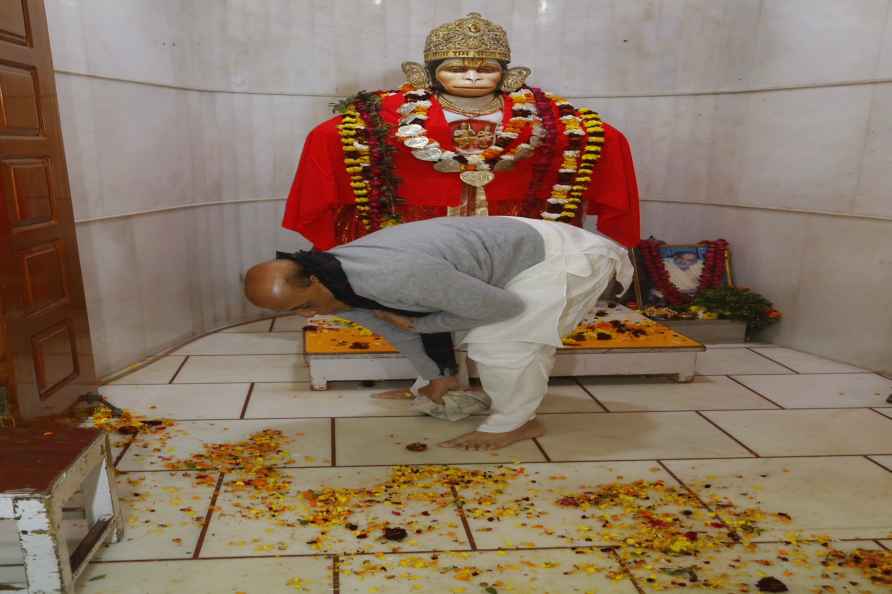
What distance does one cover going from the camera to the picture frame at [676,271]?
4.38m

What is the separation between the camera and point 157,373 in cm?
338

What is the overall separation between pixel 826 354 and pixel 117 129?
149 inches

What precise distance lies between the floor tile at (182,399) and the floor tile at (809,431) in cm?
202

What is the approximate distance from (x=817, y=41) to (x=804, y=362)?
1706 mm

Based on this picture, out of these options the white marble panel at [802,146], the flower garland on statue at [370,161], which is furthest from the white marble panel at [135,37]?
the white marble panel at [802,146]

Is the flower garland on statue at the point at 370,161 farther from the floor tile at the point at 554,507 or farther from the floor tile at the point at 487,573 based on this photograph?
the floor tile at the point at 487,573

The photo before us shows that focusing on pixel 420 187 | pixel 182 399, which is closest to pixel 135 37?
pixel 420 187

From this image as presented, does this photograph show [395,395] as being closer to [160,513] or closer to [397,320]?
[397,320]

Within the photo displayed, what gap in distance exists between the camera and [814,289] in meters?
3.88

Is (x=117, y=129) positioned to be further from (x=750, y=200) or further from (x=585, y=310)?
(x=750, y=200)

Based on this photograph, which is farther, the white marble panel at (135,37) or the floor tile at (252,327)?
the floor tile at (252,327)

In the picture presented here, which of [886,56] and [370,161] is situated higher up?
[886,56]

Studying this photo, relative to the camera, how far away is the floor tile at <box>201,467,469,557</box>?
192 centimetres

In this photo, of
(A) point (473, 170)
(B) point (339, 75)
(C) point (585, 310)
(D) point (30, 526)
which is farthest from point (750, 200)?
(D) point (30, 526)
